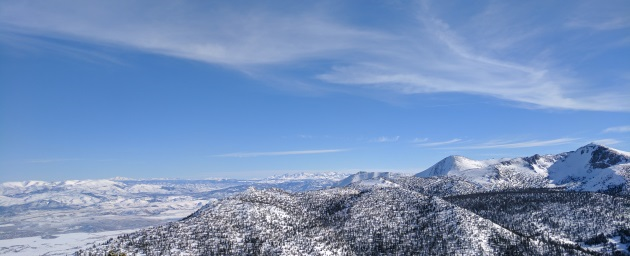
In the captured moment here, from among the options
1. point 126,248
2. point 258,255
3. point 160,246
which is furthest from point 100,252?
point 258,255

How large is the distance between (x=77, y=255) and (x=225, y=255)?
222 ft

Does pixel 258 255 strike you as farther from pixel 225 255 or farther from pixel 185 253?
pixel 185 253

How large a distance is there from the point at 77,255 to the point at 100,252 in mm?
12187

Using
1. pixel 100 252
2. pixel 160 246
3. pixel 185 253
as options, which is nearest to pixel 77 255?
pixel 100 252

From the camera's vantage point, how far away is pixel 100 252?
189 metres

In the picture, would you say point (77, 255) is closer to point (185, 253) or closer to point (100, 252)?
point (100, 252)

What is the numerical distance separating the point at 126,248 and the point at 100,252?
37.3ft

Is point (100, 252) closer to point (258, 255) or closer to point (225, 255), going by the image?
point (225, 255)

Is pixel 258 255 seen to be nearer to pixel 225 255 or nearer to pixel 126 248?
pixel 225 255

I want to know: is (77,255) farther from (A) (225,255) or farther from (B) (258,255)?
(B) (258,255)

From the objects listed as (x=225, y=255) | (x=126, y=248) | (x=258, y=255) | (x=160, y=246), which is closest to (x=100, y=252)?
(x=126, y=248)

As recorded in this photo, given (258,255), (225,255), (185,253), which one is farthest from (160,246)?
(258,255)

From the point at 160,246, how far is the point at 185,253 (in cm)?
1401

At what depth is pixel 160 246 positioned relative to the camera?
19975 centimetres
